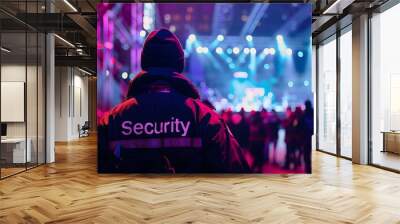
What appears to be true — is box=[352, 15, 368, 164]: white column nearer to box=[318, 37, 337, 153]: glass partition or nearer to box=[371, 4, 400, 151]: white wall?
box=[371, 4, 400, 151]: white wall

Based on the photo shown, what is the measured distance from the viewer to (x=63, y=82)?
54.5 feet

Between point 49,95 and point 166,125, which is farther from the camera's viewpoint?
point 49,95

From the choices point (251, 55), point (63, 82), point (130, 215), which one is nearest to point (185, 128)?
point (251, 55)

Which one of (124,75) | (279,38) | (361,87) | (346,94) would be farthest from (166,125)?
(346,94)

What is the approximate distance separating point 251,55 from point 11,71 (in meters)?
4.80

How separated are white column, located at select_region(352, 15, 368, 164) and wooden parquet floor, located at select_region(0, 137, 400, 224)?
3.40ft

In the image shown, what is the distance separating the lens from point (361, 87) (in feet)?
27.8

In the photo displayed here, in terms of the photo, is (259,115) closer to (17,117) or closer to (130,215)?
(130,215)

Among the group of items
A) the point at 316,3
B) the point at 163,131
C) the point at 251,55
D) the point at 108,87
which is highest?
the point at 316,3

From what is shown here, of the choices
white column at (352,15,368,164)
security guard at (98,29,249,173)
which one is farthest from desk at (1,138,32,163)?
white column at (352,15,368,164)

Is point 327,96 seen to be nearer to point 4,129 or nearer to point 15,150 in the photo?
point 15,150

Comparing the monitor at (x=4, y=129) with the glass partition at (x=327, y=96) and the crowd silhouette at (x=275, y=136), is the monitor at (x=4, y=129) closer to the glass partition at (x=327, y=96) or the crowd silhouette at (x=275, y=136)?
the crowd silhouette at (x=275, y=136)

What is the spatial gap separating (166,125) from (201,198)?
2.23m

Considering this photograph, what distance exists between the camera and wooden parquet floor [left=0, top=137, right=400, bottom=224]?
4.17 m
